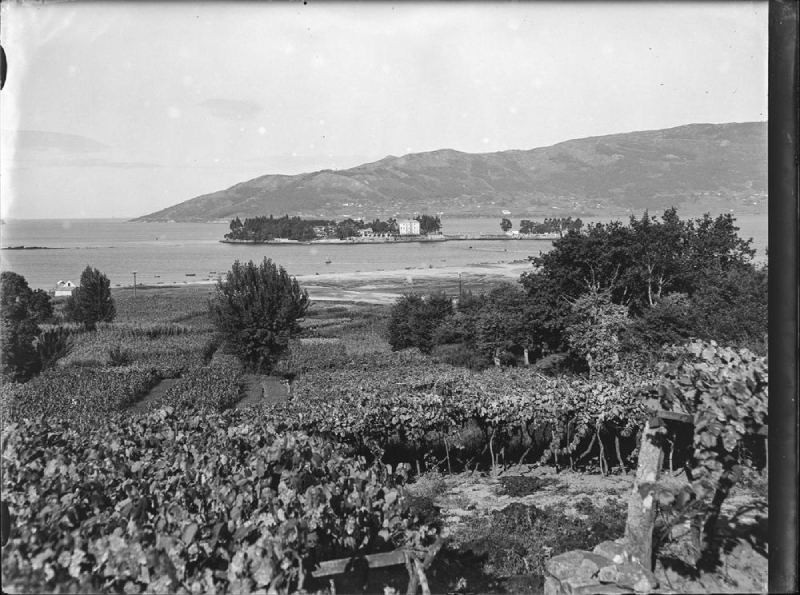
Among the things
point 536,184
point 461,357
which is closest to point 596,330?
point 461,357

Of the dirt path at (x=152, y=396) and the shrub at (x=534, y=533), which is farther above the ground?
the shrub at (x=534, y=533)

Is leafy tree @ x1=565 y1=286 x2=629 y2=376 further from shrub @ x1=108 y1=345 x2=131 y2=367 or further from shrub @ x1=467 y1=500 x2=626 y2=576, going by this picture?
shrub @ x1=108 y1=345 x2=131 y2=367

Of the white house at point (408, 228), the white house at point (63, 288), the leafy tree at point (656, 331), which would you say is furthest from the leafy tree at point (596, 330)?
the white house at point (408, 228)

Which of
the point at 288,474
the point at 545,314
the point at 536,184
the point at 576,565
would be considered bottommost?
the point at 545,314

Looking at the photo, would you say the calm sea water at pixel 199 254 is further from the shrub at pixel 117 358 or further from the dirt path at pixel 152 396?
the dirt path at pixel 152 396

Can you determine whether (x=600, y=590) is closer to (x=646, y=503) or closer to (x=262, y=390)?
(x=646, y=503)
